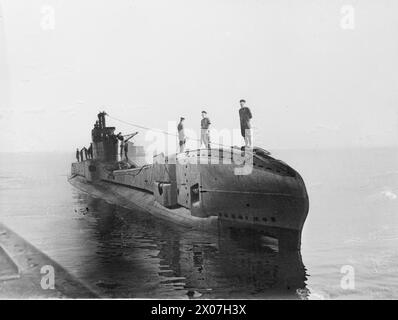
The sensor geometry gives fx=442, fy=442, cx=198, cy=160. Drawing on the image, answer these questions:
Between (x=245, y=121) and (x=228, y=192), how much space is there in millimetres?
2060

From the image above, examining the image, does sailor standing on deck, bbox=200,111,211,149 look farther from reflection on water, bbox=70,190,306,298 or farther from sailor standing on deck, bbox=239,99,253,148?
reflection on water, bbox=70,190,306,298

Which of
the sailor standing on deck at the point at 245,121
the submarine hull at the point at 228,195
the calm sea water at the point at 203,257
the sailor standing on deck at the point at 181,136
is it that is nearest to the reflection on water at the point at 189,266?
the calm sea water at the point at 203,257

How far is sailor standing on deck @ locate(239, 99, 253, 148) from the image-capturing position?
12328 millimetres

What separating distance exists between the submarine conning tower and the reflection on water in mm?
12771

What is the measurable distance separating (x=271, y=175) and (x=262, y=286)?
3475 millimetres

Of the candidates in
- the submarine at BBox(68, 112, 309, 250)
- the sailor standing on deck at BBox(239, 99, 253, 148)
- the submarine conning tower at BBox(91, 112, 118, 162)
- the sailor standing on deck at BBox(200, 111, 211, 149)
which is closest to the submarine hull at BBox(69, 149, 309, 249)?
the submarine at BBox(68, 112, 309, 250)

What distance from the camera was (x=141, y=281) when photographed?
9.16m

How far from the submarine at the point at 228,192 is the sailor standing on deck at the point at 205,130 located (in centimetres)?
32

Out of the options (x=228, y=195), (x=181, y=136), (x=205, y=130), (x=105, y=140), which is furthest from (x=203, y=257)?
(x=105, y=140)

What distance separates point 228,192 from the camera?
41.1 ft

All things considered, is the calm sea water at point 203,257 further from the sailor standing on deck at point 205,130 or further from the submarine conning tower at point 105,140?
the submarine conning tower at point 105,140

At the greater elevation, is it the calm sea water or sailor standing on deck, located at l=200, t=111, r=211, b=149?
sailor standing on deck, located at l=200, t=111, r=211, b=149

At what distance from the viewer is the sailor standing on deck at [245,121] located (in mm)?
12328
